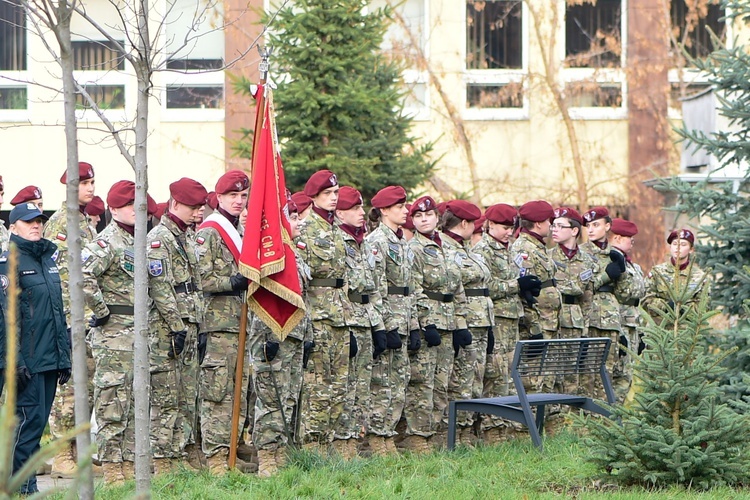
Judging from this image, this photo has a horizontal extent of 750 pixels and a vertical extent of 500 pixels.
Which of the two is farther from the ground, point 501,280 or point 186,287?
point 186,287

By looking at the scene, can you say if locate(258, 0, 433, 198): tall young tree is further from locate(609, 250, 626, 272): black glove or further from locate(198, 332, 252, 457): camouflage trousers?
locate(198, 332, 252, 457): camouflage trousers

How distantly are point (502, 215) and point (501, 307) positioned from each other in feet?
2.95

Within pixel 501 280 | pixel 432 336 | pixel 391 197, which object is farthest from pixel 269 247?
pixel 501 280

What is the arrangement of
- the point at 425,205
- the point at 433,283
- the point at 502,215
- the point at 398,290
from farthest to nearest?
the point at 502,215 → the point at 425,205 → the point at 433,283 → the point at 398,290

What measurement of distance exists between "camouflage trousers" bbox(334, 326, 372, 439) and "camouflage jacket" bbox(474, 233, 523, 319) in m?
2.16

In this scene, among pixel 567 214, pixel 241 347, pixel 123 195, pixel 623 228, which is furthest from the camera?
pixel 623 228

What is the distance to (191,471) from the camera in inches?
331

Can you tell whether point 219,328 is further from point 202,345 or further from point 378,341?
point 378,341

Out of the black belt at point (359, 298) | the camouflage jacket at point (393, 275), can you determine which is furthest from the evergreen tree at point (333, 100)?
the black belt at point (359, 298)

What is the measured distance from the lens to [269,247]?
8.40 metres

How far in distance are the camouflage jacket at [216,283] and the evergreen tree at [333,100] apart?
5243 millimetres

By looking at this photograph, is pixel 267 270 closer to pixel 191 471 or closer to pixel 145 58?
pixel 191 471

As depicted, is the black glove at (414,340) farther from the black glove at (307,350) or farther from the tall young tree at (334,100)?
the tall young tree at (334,100)

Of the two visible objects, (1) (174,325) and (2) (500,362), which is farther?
(2) (500,362)
